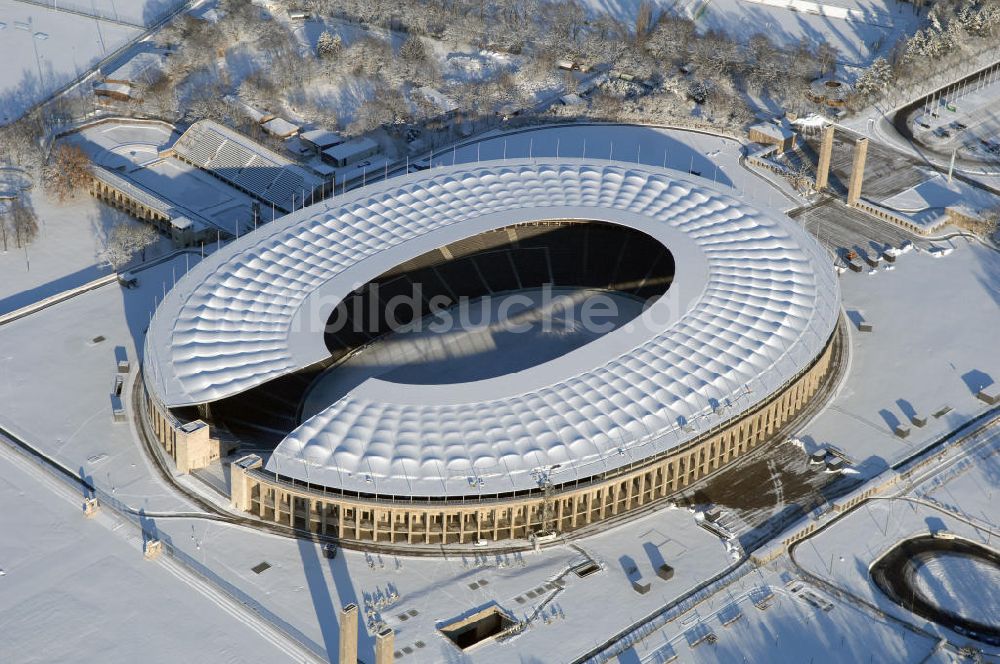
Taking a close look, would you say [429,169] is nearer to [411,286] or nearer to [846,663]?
[411,286]

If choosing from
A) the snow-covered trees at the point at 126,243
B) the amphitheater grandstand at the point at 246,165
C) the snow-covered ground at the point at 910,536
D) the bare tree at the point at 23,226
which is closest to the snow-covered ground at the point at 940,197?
the snow-covered ground at the point at 910,536

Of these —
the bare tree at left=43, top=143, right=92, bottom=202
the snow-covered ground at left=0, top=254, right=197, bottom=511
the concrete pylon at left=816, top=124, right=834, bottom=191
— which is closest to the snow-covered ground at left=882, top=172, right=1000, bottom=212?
the concrete pylon at left=816, top=124, right=834, bottom=191

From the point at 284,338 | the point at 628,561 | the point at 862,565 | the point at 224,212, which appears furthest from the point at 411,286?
the point at 862,565

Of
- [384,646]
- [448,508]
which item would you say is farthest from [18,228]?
[384,646]

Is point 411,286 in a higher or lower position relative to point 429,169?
lower

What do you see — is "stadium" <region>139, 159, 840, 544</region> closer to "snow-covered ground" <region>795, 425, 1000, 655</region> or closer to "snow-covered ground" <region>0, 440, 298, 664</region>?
"snow-covered ground" <region>0, 440, 298, 664</region>
